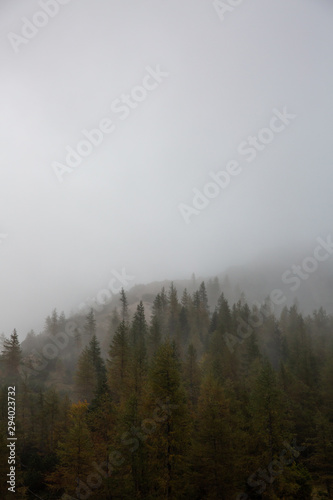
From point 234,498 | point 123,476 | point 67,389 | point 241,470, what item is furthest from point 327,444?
point 67,389

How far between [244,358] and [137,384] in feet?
96.3

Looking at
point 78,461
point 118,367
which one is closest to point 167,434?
point 78,461
